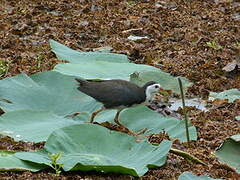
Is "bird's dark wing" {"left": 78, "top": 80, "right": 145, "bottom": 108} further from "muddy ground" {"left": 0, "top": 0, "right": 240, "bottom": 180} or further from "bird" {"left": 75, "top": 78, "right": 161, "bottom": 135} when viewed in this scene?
"muddy ground" {"left": 0, "top": 0, "right": 240, "bottom": 180}

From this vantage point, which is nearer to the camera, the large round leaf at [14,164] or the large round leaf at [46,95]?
the large round leaf at [14,164]

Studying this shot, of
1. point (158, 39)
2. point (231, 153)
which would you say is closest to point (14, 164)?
point (231, 153)

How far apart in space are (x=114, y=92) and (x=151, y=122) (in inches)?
11.5

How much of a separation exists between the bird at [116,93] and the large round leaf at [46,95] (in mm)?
145

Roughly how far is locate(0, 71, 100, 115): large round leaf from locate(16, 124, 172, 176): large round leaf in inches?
27.3

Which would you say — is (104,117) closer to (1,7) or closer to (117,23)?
(117,23)

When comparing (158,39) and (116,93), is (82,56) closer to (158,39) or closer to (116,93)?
(116,93)

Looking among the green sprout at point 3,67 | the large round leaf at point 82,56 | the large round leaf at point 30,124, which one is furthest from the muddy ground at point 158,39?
the large round leaf at point 82,56

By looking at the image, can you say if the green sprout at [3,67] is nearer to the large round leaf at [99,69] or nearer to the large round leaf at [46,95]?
the large round leaf at [99,69]

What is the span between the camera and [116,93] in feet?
14.8

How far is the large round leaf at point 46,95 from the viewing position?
4637 millimetres

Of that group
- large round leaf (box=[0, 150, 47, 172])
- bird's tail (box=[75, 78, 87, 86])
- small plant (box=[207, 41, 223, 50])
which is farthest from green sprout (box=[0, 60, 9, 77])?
large round leaf (box=[0, 150, 47, 172])

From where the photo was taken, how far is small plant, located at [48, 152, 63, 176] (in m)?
3.62

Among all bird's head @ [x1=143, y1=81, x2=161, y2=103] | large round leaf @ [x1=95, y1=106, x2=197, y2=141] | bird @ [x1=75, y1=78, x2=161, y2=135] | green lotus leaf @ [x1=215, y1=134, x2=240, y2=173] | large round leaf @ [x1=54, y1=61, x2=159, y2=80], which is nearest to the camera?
green lotus leaf @ [x1=215, y1=134, x2=240, y2=173]
